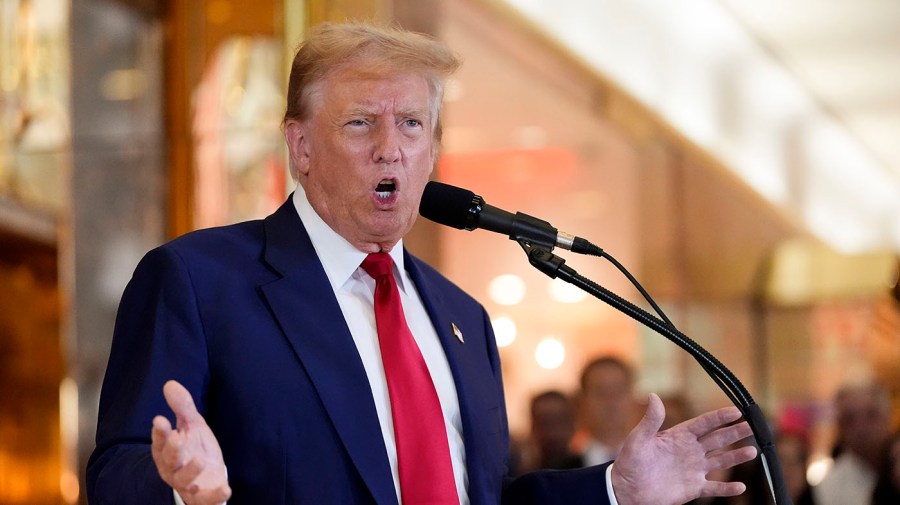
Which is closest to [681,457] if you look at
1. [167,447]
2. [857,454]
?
[167,447]

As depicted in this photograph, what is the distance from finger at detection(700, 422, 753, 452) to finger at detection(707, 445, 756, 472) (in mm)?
16

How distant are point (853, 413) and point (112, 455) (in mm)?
3956

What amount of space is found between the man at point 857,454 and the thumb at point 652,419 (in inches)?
117

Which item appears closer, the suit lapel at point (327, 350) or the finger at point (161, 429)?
the finger at point (161, 429)

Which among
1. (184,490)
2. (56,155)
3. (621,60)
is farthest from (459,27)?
(184,490)

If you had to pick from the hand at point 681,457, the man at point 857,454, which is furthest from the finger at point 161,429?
the man at point 857,454

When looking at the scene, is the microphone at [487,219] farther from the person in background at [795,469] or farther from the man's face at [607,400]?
the man's face at [607,400]

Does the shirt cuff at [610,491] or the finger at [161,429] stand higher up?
the finger at [161,429]

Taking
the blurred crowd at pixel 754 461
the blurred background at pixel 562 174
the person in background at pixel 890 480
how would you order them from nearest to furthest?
the person in background at pixel 890 480, the blurred crowd at pixel 754 461, the blurred background at pixel 562 174

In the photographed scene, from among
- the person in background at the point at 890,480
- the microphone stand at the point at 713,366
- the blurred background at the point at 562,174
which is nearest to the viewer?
the microphone stand at the point at 713,366

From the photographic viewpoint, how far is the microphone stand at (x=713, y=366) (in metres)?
1.69

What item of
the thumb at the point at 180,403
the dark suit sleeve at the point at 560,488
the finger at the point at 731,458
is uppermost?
the thumb at the point at 180,403

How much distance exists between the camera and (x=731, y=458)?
1929mm

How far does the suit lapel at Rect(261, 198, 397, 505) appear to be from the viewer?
1.84 metres
